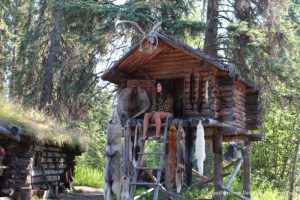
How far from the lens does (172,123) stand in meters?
10.7

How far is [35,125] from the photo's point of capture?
1255 cm

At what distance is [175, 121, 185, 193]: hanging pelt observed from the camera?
10.2 meters

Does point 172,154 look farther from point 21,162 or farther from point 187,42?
point 187,42

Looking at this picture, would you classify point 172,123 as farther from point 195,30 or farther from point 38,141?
point 195,30

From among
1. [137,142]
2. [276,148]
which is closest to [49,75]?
[137,142]

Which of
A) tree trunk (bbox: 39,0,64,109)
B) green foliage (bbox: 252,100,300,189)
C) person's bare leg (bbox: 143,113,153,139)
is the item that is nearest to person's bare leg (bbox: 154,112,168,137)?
person's bare leg (bbox: 143,113,153,139)

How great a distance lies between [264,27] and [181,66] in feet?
18.8

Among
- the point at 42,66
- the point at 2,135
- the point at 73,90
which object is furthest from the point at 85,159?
the point at 2,135

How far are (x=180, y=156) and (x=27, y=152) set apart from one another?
16.4 feet

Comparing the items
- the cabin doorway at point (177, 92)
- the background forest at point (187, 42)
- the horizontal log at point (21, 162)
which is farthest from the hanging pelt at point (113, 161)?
the background forest at point (187, 42)

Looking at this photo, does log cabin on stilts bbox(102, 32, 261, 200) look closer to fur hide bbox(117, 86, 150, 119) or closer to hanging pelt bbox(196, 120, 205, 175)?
fur hide bbox(117, 86, 150, 119)

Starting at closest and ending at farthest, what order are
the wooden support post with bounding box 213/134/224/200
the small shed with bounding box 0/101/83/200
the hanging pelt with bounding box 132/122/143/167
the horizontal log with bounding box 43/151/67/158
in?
1. the hanging pelt with bounding box 132/122/143/167
2. the wooden support post with bounding box 213/134/224/200
3. the small shed with bounding box 0/101/83/200
4. the horizontal log with bounding box 43/151/67/158

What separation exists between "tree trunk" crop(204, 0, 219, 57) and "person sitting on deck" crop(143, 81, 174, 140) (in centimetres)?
472

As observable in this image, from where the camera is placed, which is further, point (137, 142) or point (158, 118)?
point (137, 142)
